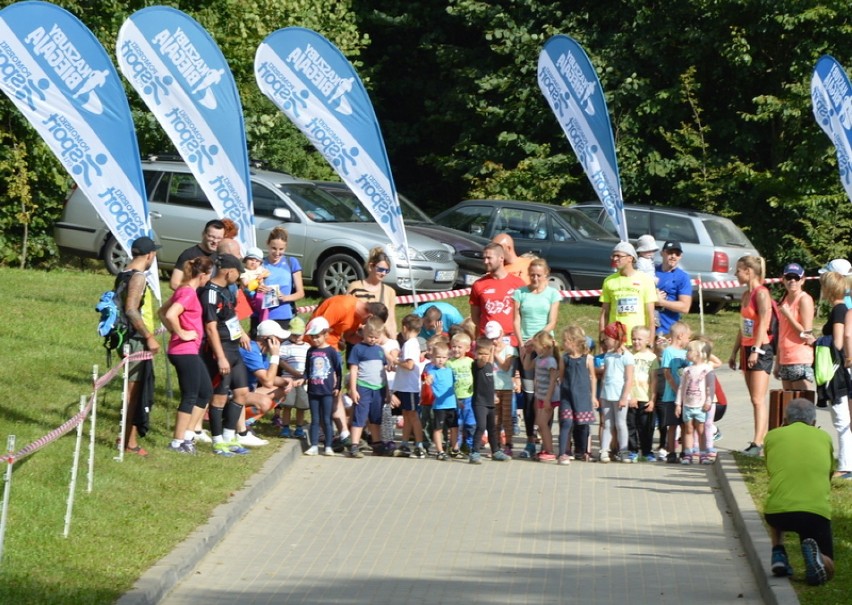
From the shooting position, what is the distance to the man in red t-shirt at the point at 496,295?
14227 millimetres

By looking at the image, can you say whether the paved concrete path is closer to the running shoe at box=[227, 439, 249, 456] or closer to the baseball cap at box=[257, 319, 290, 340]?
the running shoe at box=[227, 439, 249, 456]

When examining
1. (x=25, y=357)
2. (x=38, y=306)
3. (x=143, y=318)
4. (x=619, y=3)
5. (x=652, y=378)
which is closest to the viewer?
(x=143, y=318)

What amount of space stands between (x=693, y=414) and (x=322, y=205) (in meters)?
11.0

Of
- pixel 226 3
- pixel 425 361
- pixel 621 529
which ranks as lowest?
pixel 621 529

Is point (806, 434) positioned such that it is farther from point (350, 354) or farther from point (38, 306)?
point (38, 306)

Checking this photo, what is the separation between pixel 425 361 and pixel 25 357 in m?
4.58

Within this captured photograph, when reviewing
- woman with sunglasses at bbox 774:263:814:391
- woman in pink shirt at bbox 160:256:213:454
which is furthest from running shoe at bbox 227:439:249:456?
woman with sunglasses at bbox 774:263:814:391

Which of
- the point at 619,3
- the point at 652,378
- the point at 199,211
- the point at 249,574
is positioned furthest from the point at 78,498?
the point at 619,3

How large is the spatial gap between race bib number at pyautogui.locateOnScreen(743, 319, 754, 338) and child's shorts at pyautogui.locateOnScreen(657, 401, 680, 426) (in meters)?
0.90

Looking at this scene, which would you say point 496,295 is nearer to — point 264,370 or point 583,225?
point 264,370

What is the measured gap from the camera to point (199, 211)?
23375 millimetres

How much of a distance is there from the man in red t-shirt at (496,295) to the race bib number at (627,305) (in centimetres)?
93

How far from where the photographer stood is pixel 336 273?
74.6 ft

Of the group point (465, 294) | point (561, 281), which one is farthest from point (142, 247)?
point (561, 281)
